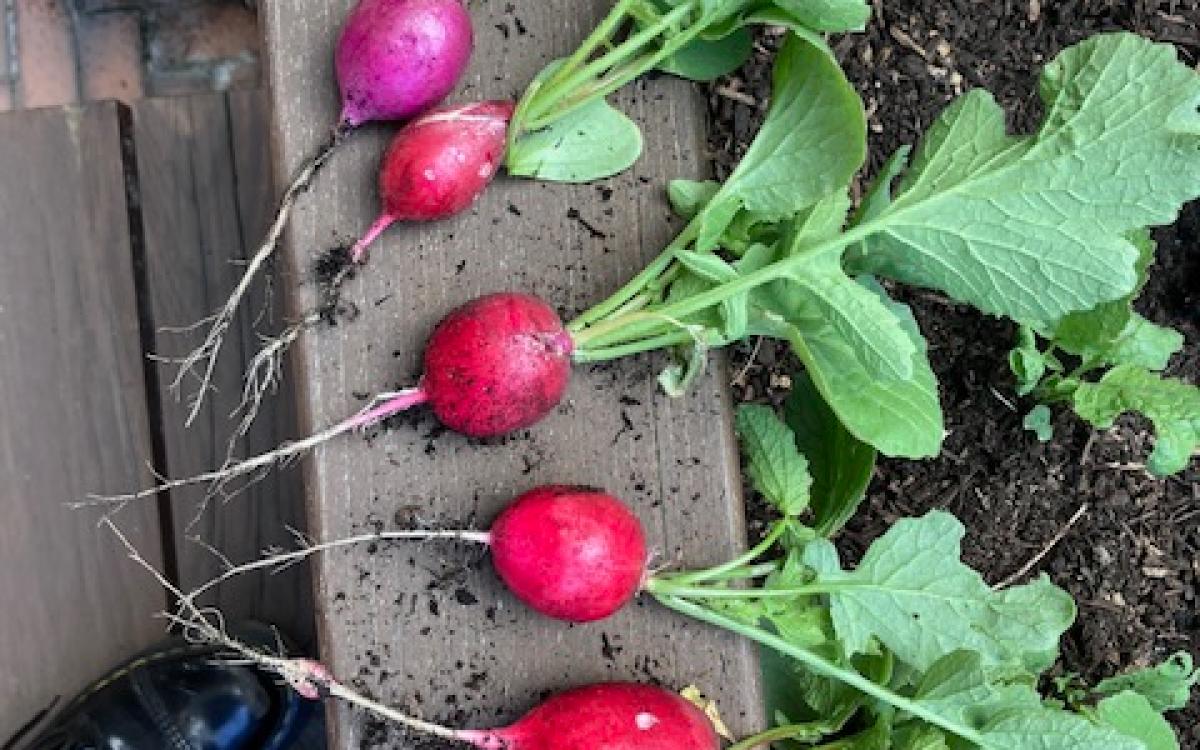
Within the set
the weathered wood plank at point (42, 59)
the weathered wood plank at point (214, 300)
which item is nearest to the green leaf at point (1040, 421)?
the weathered wood plank at point (214, 300)

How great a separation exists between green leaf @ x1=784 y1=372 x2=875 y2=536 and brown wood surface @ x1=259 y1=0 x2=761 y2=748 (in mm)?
102

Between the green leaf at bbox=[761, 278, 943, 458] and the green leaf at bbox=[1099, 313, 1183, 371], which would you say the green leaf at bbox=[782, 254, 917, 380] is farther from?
the green leaf at bbox=[1099, 313, 1183, 371]

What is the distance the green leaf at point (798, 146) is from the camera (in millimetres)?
876

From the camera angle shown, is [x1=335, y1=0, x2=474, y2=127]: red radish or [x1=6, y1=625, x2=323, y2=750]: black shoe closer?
[x1=335, y1=0, x2=474, y2=127]: red radish

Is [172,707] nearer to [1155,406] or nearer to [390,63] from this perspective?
[390,63]

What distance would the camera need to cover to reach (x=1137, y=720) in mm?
1046

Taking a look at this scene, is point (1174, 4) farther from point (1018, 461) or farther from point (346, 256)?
point (346, 256)

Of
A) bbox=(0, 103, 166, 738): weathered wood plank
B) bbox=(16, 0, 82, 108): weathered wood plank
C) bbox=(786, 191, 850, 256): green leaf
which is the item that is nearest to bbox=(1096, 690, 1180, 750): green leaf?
bbox=(786, 191, 850, 256): green leaf

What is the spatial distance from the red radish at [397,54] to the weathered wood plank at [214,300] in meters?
0.40

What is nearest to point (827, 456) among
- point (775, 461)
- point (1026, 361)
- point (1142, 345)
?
point (775, 461)

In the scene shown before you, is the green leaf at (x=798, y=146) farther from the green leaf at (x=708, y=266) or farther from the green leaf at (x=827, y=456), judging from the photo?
the green leaf at (x=827, y=456)

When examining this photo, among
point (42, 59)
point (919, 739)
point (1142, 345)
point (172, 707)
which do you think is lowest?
point (172, 707)

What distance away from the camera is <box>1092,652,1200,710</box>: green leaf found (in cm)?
110

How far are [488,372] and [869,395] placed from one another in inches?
11.0
